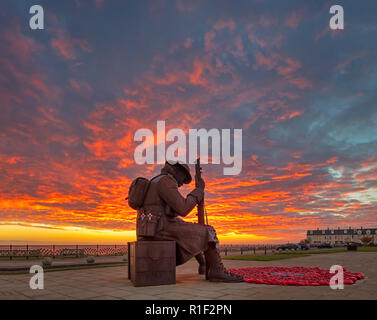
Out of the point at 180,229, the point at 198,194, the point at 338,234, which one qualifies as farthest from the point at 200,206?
the point at 338,234

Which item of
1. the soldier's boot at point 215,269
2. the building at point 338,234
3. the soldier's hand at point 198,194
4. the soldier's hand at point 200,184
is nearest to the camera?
the soldier's boot at point 215,269

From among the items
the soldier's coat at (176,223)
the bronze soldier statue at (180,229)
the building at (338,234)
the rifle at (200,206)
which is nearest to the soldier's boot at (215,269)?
the bronze soldier statue at (180,229)

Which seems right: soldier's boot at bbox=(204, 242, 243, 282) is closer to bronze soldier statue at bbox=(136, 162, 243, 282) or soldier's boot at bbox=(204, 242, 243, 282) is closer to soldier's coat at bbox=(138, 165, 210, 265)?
bronze soldier statue at bbox=(136, 162, 243, 282)

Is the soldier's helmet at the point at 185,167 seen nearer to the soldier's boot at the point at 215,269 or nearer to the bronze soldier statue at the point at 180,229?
the bronze soldier statue at the point at 180,229

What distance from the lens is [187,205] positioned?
9.98 meters

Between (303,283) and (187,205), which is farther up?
(187,205)

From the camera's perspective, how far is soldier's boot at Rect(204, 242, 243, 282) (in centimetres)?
973

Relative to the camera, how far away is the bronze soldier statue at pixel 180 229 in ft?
32.3

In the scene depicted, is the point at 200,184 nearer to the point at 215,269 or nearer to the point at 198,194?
the point at 198,194

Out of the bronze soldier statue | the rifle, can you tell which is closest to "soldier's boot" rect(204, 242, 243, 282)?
the bronze soldier statue

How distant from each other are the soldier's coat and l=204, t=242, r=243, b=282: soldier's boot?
0.22 metres
